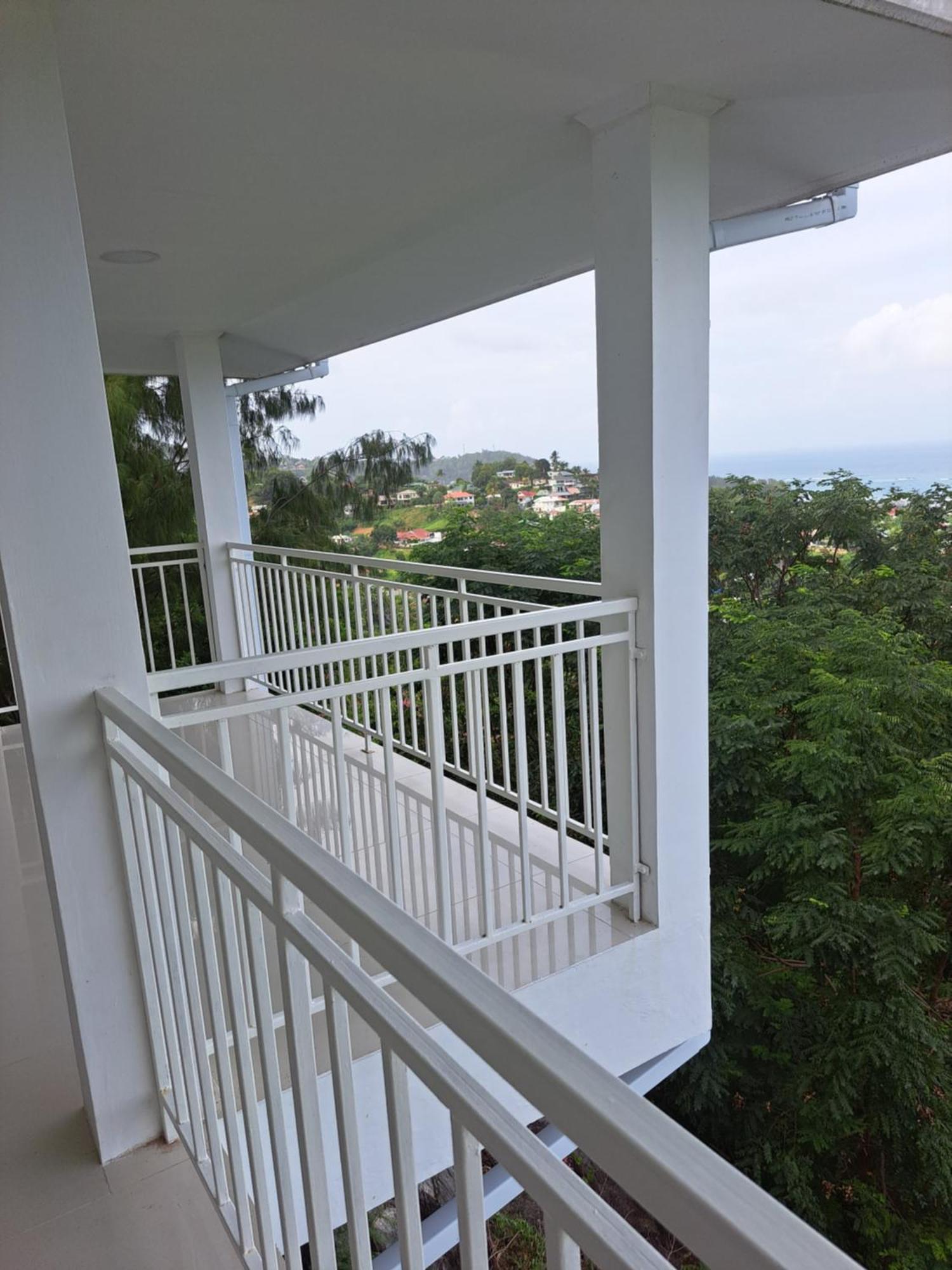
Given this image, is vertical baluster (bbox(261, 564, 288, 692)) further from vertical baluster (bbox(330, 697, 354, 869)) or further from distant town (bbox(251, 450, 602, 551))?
distant town (bbox(251, 450, 602, 551))

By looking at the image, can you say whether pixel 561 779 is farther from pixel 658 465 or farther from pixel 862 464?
pixel 862 464

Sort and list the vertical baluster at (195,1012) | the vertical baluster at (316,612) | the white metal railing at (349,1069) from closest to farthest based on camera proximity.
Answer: the white metal railing at (349,1069) < the vertical baluster at (195,1012) < the vertical baluster at (316,612)

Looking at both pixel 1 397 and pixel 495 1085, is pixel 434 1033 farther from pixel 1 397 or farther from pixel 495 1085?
pixel 1 397

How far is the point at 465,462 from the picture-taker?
14.9 meters

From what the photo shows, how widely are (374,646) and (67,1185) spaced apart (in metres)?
1.37

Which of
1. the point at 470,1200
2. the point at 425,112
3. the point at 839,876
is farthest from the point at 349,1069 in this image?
the point at 839,876

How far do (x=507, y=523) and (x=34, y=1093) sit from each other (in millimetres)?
11449

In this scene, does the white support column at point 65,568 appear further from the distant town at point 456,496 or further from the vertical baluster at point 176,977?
the distant town at point 456,496

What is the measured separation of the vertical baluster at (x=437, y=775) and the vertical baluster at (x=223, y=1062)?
2.99 ft

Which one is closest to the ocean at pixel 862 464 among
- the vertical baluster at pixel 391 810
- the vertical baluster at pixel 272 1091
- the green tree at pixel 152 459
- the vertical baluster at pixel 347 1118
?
the green tree at pixel 152 459

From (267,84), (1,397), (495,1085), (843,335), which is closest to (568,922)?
(495,1085)

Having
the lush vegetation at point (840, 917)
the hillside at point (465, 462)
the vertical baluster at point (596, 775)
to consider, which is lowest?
the lush vegetation at point (840, 917)

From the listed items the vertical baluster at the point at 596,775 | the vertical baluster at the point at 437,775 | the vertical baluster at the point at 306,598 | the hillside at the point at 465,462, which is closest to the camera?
the vertical baluster at the point at 437,775

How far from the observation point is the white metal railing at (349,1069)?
51 centimetres
